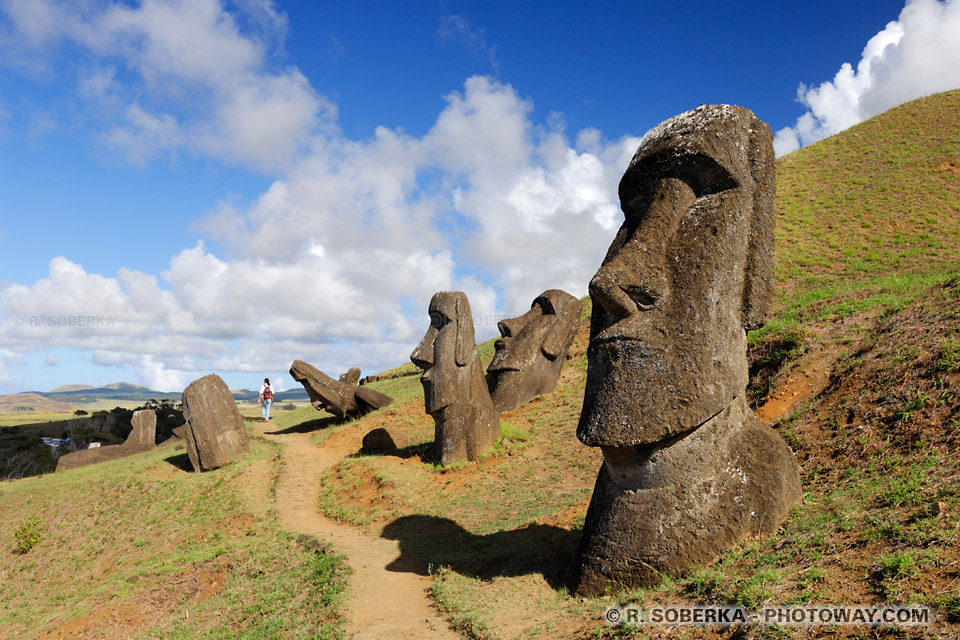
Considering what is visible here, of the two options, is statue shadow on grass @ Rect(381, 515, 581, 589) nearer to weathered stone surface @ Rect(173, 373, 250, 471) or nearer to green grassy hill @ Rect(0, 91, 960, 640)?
green grassy hill @ Rect(0, 91, 960, 640)

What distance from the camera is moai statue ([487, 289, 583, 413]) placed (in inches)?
697

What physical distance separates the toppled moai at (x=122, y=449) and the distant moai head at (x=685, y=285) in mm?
23394

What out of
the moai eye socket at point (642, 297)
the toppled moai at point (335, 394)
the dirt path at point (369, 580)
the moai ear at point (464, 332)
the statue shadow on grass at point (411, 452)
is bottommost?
the dirt path at point (369, 580)

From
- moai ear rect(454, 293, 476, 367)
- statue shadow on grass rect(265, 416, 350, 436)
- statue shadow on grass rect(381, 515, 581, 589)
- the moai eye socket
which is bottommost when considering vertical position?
statue shadow on grass rect(381, 515, 581, 589)

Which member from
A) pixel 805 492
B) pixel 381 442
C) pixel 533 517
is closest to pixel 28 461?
pixel 381 442

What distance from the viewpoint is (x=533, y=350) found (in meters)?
18.1

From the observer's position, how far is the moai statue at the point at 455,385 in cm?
1373

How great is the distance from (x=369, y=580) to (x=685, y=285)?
213 inches

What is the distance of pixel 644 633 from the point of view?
457 cm

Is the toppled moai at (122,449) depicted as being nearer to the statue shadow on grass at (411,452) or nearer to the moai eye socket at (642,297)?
the statue shadow on grass at (411,452)

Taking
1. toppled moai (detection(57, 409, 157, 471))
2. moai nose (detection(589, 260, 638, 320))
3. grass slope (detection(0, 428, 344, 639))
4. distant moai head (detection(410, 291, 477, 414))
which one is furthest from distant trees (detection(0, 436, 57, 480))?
moai nose (detection(589, 260, 638, 320))

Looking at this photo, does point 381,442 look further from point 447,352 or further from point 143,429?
point 143,429

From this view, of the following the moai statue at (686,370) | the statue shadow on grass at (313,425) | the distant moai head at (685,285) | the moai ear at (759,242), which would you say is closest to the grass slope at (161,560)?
the moai statue at (686,370)

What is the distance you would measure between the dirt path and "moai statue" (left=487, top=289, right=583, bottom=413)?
5841 mm
